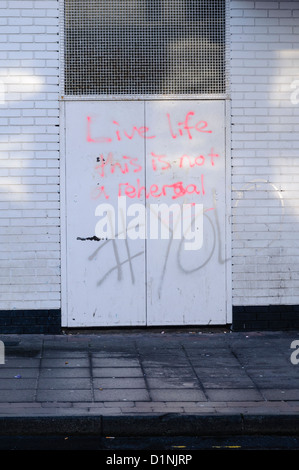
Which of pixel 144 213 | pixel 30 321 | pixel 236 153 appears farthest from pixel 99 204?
pixel 236 153

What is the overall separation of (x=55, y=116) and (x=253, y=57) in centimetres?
270

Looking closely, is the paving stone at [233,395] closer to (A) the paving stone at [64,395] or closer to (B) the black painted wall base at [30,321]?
(A) the paving stone at [64,395]

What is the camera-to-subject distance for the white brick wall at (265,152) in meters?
9.64

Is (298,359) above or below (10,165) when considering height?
below

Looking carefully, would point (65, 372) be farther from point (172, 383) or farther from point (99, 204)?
point (99, 204)

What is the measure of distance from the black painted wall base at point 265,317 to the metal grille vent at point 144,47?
115 inches

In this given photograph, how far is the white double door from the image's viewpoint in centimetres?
955

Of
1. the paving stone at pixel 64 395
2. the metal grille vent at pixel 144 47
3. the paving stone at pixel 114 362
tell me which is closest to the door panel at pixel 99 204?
the metal grille vent at pixel 144 47

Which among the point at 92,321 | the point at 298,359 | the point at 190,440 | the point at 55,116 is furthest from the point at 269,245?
the point at 190,440

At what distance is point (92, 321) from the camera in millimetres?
9602

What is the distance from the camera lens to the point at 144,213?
9633 millimetres

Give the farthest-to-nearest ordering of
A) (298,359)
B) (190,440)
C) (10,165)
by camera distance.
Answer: (10,165) < (298,359) < (190,440)

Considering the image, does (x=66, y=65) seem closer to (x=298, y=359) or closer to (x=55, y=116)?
(x=55, y=116)

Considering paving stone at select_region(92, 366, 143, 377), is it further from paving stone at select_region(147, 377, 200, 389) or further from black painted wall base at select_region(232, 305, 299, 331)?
black painted wall base at select_region(232, 305, 299, 331)
